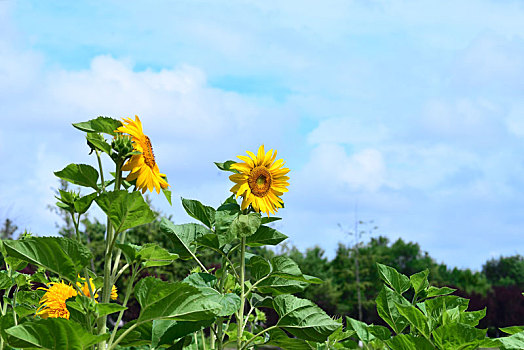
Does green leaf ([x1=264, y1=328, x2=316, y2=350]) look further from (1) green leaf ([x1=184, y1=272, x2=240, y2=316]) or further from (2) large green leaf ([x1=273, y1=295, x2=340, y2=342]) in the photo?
(1) green leaf ([x1=184, y1=272, x2=240, y2=316])

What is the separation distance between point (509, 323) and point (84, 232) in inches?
462

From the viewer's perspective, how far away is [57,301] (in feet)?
6.70

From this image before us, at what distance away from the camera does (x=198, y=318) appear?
1517mm

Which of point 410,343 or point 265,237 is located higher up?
point 265,237

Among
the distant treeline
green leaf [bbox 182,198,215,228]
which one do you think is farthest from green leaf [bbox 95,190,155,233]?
the distant treeline

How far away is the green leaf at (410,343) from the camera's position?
158cm

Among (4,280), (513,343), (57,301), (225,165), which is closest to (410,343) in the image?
(513,343)

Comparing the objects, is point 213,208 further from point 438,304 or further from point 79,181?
point 438,304

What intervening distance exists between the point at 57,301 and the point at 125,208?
82 centimetres

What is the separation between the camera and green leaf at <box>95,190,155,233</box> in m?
1.43

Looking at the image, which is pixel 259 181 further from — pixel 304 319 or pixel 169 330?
pixel 169 330

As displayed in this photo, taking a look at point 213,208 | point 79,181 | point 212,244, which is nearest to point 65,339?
point 79,181

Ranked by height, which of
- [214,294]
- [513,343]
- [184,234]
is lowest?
[513,343]

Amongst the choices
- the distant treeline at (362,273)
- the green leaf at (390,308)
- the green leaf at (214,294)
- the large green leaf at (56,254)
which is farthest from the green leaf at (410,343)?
the distant treeline at (362,273)
